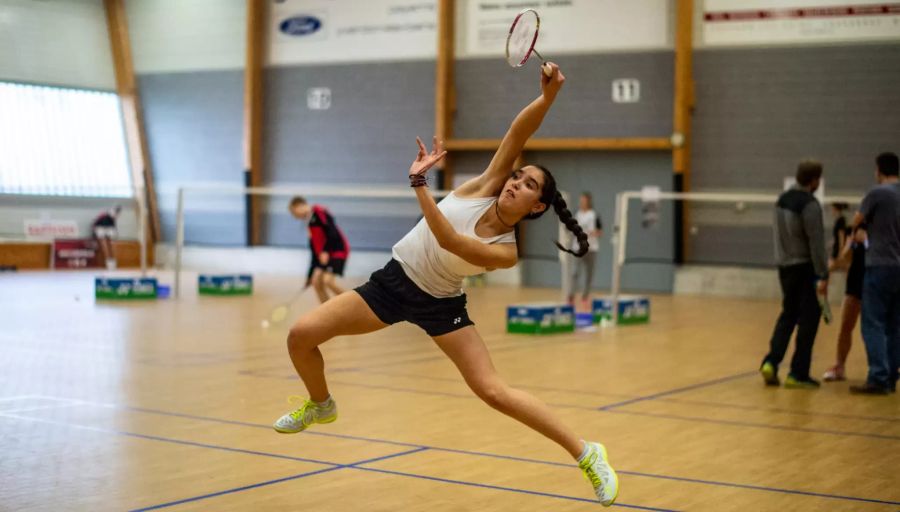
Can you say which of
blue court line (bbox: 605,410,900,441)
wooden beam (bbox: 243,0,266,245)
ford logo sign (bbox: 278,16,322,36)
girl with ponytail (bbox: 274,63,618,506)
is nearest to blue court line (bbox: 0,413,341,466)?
girl with ponytail (bbox: 274,63,618,506)

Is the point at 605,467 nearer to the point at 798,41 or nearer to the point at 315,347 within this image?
the point at 315,347

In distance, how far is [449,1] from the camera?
29.0 m

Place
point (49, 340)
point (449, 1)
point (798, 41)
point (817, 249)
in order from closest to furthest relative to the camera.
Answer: point (817, 249)
point (49, 340)
point (798, 41)
point (449, 1)

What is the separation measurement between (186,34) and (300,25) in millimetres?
4028

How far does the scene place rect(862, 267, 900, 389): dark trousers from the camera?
10.5m

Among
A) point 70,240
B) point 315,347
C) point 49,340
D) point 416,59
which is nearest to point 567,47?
point 416,59

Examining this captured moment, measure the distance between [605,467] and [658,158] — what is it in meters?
21.9

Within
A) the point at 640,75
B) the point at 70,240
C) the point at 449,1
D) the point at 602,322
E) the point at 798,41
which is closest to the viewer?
the point at 602,322

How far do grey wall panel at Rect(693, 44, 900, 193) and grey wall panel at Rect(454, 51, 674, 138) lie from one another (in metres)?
1.03

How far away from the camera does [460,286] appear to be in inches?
246

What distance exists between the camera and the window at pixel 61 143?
3147 cm

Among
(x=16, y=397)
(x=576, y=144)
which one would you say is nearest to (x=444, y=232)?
(x=16, y=397)

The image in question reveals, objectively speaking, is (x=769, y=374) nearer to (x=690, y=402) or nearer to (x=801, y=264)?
(x=801, y=264)

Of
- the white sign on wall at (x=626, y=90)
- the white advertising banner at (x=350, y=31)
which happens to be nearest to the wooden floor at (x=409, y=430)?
the white sign on wall at (x=626, y=90)
